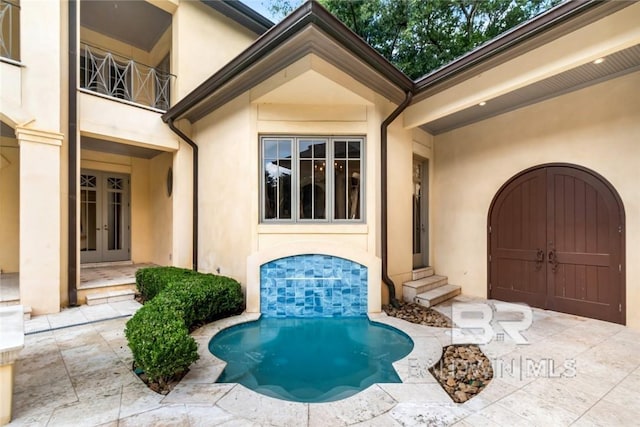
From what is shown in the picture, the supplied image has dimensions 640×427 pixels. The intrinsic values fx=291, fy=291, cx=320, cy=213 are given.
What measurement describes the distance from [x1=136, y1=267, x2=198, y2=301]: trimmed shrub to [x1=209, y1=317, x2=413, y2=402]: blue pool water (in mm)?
1506

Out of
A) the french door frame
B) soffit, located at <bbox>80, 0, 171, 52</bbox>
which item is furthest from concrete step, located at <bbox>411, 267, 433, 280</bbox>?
soffit, located at <bbox>80, 0, 171, 52</bbox>

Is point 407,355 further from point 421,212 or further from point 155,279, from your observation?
point 155,279

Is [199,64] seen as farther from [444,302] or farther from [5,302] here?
[444,302]

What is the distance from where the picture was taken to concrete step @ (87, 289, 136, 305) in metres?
5.59

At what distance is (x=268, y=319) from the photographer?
16.5 feet

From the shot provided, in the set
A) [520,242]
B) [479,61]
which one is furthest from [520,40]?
[520,242]

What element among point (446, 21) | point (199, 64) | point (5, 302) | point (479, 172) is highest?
point (446, 21)

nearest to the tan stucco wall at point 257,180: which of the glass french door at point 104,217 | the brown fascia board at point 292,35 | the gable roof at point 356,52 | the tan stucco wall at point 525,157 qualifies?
the gable roof at point 356,52

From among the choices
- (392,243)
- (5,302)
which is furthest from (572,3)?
(5,302)

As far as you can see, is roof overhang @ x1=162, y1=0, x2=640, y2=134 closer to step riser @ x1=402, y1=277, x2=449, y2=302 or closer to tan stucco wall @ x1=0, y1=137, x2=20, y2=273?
step riser @ x1=402, y1=277, x2=449, y2=302

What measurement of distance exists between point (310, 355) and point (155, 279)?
339cm

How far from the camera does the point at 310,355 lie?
3729mm

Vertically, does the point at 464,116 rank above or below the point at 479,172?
above

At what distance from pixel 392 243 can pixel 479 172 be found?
251 centimetres
